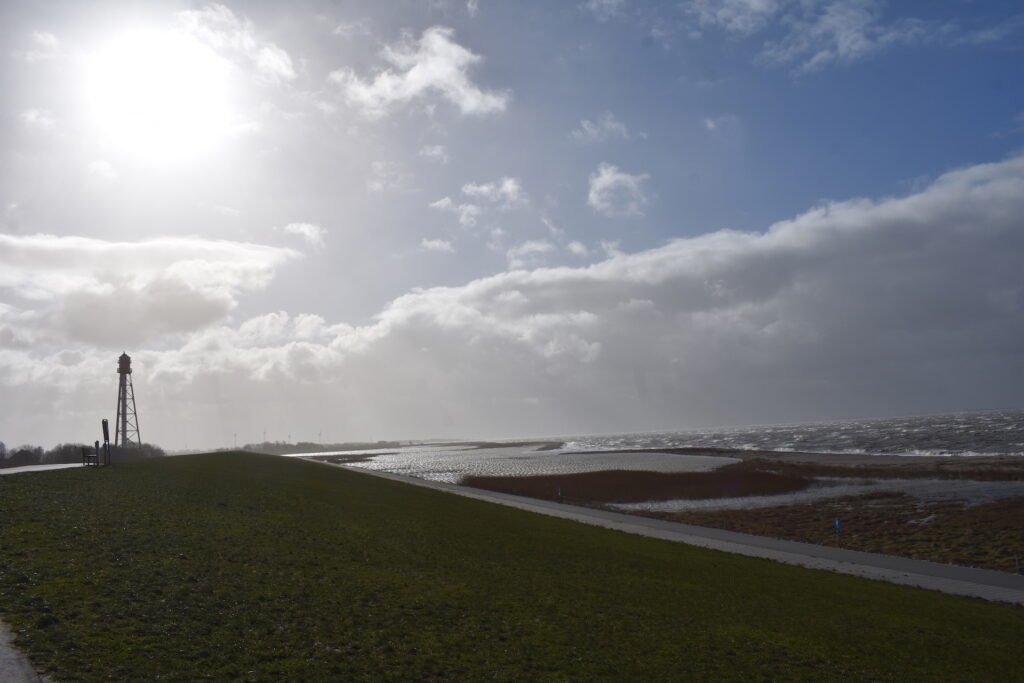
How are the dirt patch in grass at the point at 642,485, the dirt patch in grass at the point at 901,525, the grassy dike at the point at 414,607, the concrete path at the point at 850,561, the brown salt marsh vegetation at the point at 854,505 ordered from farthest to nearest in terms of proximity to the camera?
the dirt patch in grass at the point at 642,485 → the brown salt marsh vegetation at the point at 854,505 → the dirt patch in grass at the point at 901,525 → the concrete path at the point at 850,561 → the grassy dike at the point at 414,607

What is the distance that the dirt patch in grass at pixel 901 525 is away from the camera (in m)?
32.7

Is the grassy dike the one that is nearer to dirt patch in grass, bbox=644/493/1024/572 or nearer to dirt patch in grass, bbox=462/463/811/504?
dirt patch in grass, bbox=644/493/1024/572

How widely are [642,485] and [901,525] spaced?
106 feet

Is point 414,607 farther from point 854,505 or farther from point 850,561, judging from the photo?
point 854,505

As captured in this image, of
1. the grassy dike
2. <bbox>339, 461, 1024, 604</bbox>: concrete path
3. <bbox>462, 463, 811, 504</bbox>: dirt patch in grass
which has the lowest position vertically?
<bbox>462, 463, 811, 504</bbox>: dirt patch in grass

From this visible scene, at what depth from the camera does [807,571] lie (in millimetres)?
25188

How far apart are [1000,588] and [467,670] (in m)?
23.6

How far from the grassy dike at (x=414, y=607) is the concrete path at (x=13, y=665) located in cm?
24

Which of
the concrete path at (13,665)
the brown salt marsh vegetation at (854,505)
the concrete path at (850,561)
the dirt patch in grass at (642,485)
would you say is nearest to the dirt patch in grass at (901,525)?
the brown salt marsh vegetation at (854,505)

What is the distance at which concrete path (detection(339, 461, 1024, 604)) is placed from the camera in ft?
79.3

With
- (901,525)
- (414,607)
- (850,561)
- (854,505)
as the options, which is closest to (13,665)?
(414,607)

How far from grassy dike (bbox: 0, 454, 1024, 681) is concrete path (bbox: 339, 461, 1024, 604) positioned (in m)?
2.44

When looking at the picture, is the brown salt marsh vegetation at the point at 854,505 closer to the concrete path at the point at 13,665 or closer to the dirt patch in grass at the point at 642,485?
the dirt patch in grass at the point at 642,485

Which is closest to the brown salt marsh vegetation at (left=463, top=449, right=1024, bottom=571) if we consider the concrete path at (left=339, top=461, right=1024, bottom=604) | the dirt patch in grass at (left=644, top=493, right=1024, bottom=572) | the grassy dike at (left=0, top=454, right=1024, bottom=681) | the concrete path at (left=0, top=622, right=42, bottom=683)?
the dirt patch in grass at (left=644, top=493, right=1024, bottom=572)
